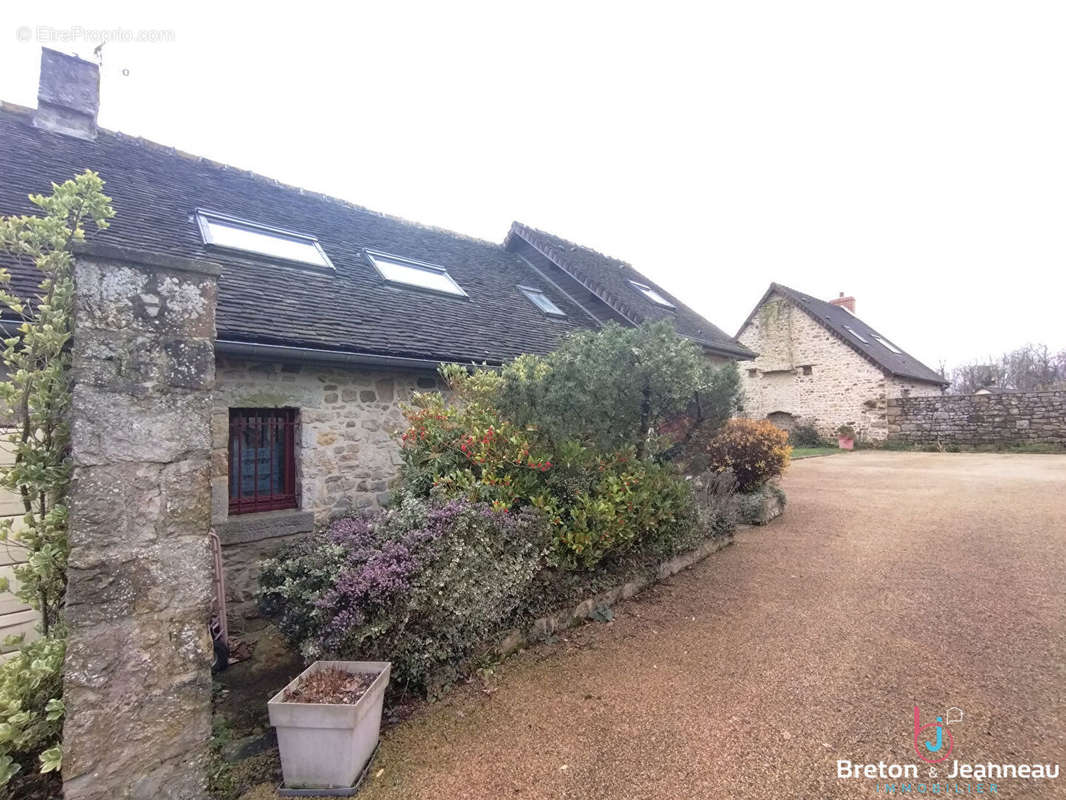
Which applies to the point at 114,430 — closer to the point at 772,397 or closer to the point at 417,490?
the point at 417,490

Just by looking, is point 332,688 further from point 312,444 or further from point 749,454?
point 749,454

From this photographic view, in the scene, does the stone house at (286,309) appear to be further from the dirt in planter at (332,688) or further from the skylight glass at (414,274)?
the dirt in planter at (332,688)

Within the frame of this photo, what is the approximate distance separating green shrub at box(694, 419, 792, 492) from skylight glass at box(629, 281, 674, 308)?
5615 millimetres

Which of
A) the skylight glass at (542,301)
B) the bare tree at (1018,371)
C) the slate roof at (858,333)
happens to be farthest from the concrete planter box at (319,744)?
the bare tree at (1018,371)

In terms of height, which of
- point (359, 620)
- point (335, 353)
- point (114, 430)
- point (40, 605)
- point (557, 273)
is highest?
point (557, 273)

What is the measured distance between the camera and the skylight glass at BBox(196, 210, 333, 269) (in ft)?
20.7

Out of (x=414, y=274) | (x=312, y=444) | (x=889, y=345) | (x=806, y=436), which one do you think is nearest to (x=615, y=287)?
(x=414, y=274)

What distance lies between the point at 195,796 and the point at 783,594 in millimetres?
4424

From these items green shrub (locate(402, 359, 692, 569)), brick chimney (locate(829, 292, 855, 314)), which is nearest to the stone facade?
green shrub (locate(402, 359, 692, 569))

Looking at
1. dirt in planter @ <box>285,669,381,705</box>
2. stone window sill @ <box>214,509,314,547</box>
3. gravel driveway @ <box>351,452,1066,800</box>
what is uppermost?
stone window sill @ <box>214,509,314,547</box>

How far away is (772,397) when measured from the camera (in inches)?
791

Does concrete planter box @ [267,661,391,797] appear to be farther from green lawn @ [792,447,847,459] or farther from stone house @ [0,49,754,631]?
green lawn @ [792,447,847,459]

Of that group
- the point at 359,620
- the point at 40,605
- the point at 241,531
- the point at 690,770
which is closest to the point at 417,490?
the point at 241,531

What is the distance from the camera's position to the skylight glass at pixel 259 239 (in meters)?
6.31
